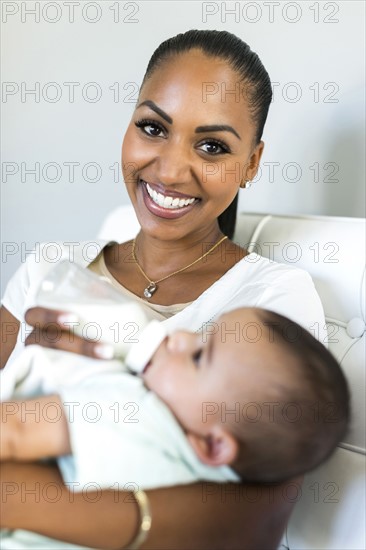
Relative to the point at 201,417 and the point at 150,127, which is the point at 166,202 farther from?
the point at 201,417

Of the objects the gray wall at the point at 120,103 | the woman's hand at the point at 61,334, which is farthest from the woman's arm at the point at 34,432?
the gray wall at the point at 120,103

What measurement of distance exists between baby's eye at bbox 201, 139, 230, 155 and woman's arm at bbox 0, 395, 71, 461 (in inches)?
23.3

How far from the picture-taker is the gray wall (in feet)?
5.24

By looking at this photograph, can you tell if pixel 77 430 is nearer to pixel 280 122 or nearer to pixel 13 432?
pixel 13 432

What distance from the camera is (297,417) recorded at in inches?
32.4

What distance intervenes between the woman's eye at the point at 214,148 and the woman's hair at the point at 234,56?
88 millimetres

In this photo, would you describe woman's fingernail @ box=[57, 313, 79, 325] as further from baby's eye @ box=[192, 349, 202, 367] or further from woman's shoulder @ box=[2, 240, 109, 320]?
woman's shoulder @ box=[2, 240, 109, 320]

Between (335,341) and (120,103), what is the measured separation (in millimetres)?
1082

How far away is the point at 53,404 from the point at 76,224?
1.39 meters

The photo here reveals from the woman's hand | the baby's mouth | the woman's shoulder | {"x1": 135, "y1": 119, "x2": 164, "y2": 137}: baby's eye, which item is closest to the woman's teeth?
the baby's mouth

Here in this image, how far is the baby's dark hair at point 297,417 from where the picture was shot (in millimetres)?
824

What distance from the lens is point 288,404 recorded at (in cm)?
82

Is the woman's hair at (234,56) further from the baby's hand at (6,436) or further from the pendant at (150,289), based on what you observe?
the baby's hand at (6,436)

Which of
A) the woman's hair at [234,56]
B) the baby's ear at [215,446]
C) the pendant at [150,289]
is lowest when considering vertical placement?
the baby's ear at [215,446]
